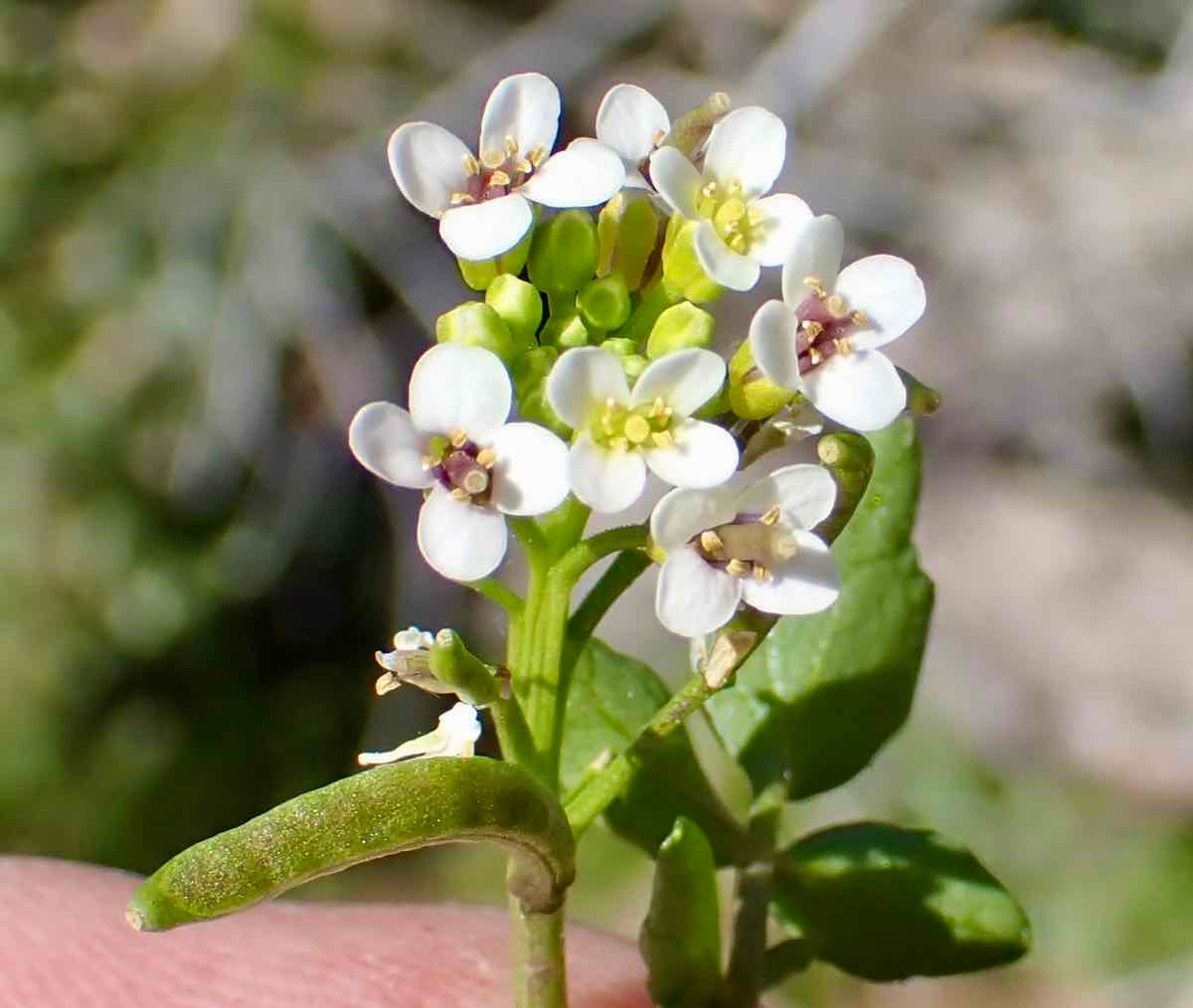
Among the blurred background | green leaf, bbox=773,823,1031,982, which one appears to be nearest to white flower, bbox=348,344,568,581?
green leaf, bbox=773,823,1031,982

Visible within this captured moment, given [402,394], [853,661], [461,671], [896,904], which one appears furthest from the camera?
[402,394]

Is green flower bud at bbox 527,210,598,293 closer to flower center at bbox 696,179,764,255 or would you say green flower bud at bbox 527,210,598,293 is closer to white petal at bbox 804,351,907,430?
flower center at bbox 696,179,764,255

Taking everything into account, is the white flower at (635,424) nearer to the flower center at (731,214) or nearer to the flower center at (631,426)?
the flower center at (631,426)

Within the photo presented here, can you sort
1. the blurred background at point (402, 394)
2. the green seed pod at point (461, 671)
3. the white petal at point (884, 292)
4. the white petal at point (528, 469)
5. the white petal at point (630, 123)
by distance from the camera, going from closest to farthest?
the green seed pod at point (461, 671)
the white petal at point (528, 469)
the white petal at point (884, 292)
the white petal at point (630, 123)
the blurred background at point (402, 394)

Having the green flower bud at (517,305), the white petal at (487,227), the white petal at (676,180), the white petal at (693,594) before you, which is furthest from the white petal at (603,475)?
the white petal at (676,180)

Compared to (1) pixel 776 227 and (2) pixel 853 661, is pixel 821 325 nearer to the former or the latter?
(1) pixel 776 227

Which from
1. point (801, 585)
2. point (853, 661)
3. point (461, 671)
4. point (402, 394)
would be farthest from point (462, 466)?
point (402, 394)
